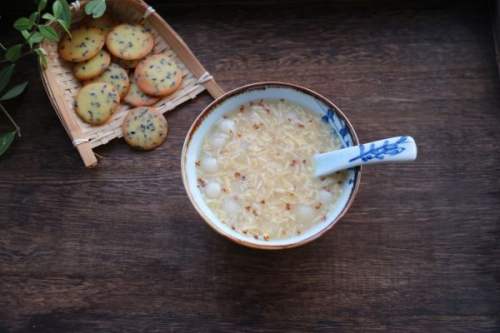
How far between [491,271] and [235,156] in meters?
0.79

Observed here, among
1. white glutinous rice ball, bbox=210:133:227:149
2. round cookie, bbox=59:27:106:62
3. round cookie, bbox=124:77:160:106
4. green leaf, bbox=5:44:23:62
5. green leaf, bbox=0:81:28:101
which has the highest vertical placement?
green leaf, bbox=5:44:23:62

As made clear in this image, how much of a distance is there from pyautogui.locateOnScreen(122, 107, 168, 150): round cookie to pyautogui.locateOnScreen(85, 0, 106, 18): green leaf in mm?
297

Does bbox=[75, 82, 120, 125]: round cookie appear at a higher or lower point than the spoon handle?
higher

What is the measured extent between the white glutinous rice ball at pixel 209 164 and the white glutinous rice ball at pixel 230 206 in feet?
0.31

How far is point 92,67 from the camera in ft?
5.39

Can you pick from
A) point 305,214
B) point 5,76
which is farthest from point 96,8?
point 305,214

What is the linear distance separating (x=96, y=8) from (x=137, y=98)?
0.28m

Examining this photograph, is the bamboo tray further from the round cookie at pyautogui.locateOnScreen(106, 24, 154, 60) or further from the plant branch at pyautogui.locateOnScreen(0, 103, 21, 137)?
the plant branch at pyautogui.locateOnScreen(0, 103, 21, 137)

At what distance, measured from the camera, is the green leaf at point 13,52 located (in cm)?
159

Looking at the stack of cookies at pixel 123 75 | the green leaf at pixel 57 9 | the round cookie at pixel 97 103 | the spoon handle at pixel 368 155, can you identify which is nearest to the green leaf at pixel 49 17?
the green leaf at pixel 57 9

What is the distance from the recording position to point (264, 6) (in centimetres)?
175

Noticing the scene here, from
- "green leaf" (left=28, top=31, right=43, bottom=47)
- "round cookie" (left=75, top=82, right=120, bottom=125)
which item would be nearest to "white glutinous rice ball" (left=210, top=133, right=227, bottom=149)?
"round cookie" (left=75, top=82, right=120, bottom=125)

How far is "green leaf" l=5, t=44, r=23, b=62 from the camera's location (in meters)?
1.59

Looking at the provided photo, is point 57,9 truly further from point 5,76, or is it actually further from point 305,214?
point 305,214
